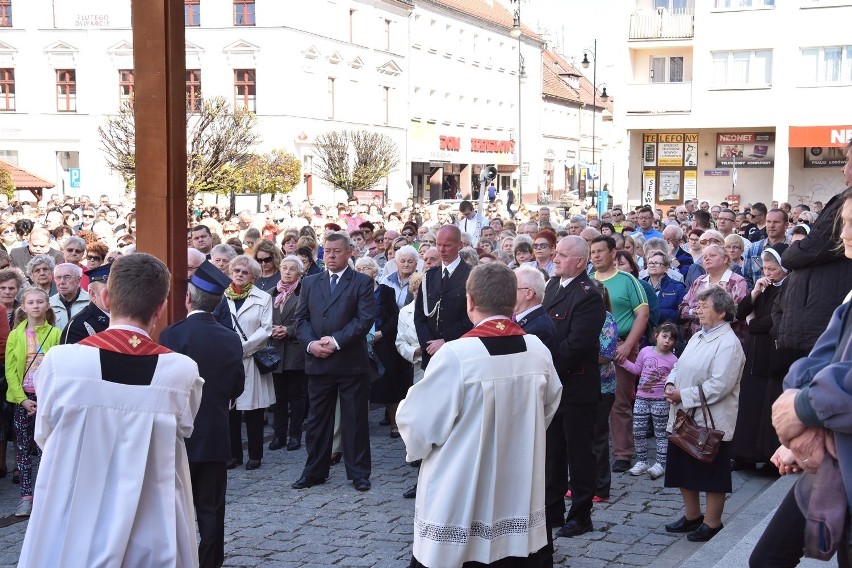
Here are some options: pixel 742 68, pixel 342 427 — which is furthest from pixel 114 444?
pixel 742 68

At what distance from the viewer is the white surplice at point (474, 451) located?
5.09 metres

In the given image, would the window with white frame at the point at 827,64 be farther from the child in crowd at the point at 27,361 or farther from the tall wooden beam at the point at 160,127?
the tall wooden beam at the point at 160,127

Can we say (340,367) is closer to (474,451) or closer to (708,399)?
(708,399)

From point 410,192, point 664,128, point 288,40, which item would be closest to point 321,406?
point 664,128

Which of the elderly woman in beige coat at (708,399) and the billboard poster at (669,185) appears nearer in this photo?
the elderly woman in beige coat at (708,399)

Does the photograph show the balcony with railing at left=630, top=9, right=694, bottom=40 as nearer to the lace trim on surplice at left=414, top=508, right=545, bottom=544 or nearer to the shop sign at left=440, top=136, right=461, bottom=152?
the shop sign at left=440, top=136, right=461, bottom=152

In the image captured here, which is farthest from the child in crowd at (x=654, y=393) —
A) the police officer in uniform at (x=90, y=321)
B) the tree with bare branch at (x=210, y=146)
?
the tree with bare branch at (x=210, y=146)

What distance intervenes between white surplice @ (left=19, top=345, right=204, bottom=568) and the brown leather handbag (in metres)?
4.07

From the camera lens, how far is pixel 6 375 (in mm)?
8812

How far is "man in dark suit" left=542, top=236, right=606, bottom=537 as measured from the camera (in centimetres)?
743

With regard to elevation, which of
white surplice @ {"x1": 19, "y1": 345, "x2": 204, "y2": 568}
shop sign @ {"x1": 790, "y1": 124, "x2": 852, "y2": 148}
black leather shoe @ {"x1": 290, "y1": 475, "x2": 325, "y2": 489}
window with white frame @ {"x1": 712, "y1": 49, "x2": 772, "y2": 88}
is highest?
window with white frame @ {"x1": 712, "y1": 49, "x2": 772, "y2": 88}

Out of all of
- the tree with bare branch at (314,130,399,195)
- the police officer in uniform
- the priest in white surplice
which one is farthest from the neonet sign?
the priest in white surplice

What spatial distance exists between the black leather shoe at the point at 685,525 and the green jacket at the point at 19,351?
16.4ft

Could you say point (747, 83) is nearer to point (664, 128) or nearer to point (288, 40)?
point (664, 128)
